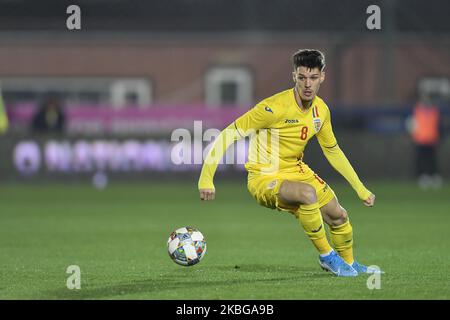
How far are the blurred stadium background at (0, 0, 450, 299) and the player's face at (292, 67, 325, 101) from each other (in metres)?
1.55

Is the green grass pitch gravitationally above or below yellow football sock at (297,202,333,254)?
below

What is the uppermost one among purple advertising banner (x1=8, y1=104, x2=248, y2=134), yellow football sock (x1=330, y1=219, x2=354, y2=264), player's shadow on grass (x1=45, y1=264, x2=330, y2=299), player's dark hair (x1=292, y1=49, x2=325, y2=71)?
player's dark hair (x1=292, y1=49, x2=325, y2=71)

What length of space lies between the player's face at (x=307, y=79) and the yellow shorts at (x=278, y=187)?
27.7 inches

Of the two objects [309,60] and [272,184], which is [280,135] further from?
[309,60]

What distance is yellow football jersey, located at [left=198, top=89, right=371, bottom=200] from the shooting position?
29.3ft

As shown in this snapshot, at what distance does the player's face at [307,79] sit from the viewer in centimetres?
883

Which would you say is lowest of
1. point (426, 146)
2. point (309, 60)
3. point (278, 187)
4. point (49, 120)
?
point (426, 146)

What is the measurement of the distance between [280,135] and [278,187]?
0.47 meters

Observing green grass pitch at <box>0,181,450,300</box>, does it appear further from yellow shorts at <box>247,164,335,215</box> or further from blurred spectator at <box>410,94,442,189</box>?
blurred spectator at <box>410,94,442,189</box>

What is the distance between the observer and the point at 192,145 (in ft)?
72.9

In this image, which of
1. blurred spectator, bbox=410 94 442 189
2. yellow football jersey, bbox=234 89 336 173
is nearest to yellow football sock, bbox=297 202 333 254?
yellow football jersey, bbox=234 89 336 173

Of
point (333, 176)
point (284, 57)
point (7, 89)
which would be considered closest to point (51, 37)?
point (7, 89)

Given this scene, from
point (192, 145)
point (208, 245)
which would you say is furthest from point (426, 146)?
point (208, 245)

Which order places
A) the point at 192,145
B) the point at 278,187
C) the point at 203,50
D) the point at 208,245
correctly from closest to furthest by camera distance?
1. the point at 278,187
2. the point at 208,245
3. the point at 192,145
4. the point at 203,50
